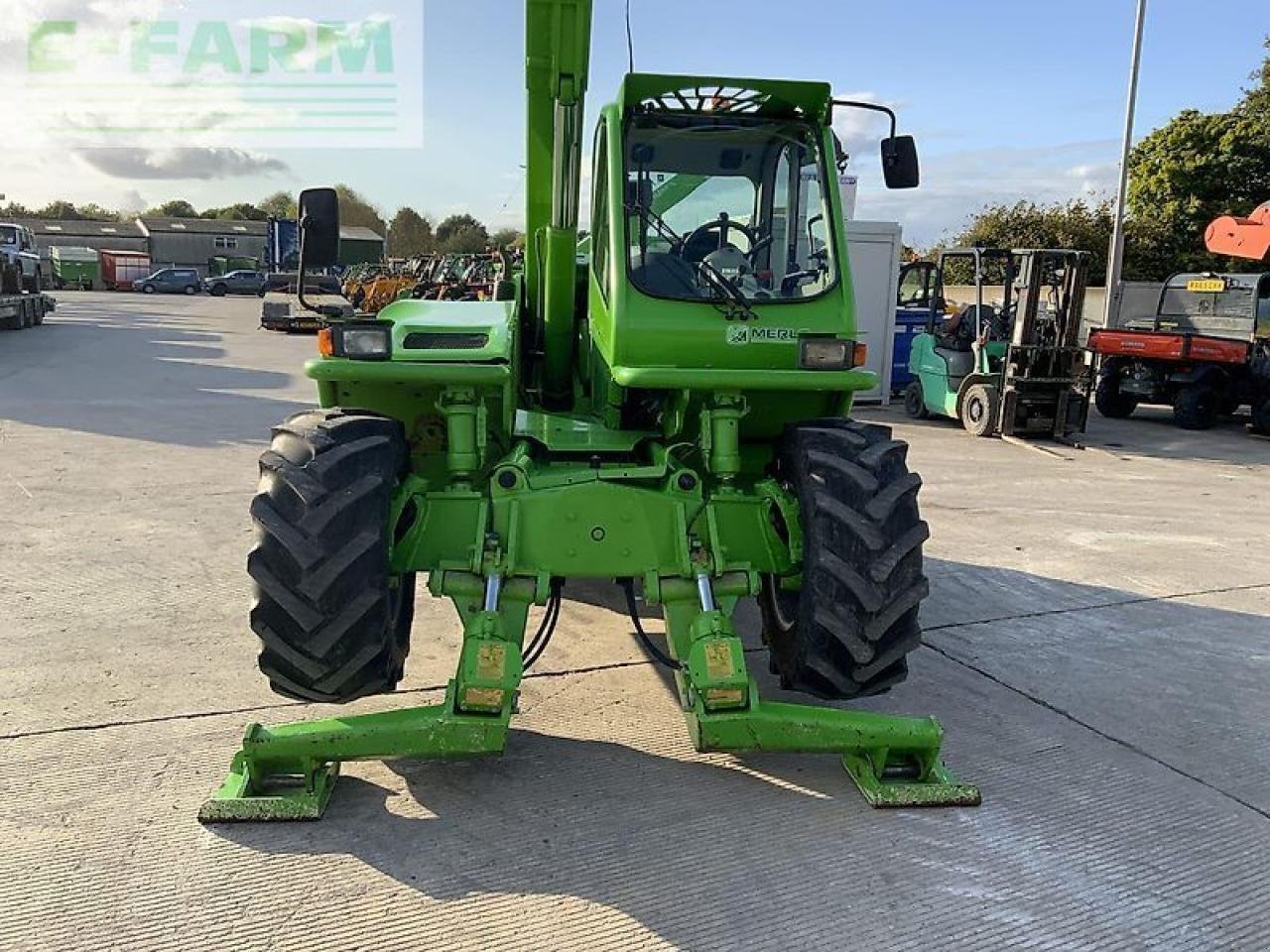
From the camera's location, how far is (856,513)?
12.2 ft

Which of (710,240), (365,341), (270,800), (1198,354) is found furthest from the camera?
(1198,354)

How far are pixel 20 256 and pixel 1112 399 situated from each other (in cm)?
2491

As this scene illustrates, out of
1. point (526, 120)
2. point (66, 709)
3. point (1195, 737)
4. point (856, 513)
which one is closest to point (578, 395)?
point (526, 120)

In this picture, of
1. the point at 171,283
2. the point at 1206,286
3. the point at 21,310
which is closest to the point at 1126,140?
the point at 1206,286

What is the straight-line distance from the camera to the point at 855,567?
368 centimetres

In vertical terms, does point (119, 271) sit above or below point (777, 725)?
above

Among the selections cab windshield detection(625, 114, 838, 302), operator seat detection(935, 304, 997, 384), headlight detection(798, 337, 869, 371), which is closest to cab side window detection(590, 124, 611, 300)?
cab windshield detection(625, 114, 838, 302)

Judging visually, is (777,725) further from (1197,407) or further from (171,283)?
(171,283)

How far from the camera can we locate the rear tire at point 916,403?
1475 cm

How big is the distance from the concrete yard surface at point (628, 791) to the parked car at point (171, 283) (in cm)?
4758

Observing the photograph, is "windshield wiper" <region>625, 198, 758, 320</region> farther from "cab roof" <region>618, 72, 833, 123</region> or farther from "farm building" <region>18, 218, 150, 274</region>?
"farm building" <region>18, 218, 150, 274</region>

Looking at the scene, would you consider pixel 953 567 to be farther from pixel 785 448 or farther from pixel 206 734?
pixel 206 734

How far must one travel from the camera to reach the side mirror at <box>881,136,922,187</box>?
459 cm

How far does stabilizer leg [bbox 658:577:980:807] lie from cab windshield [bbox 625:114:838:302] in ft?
4.45
